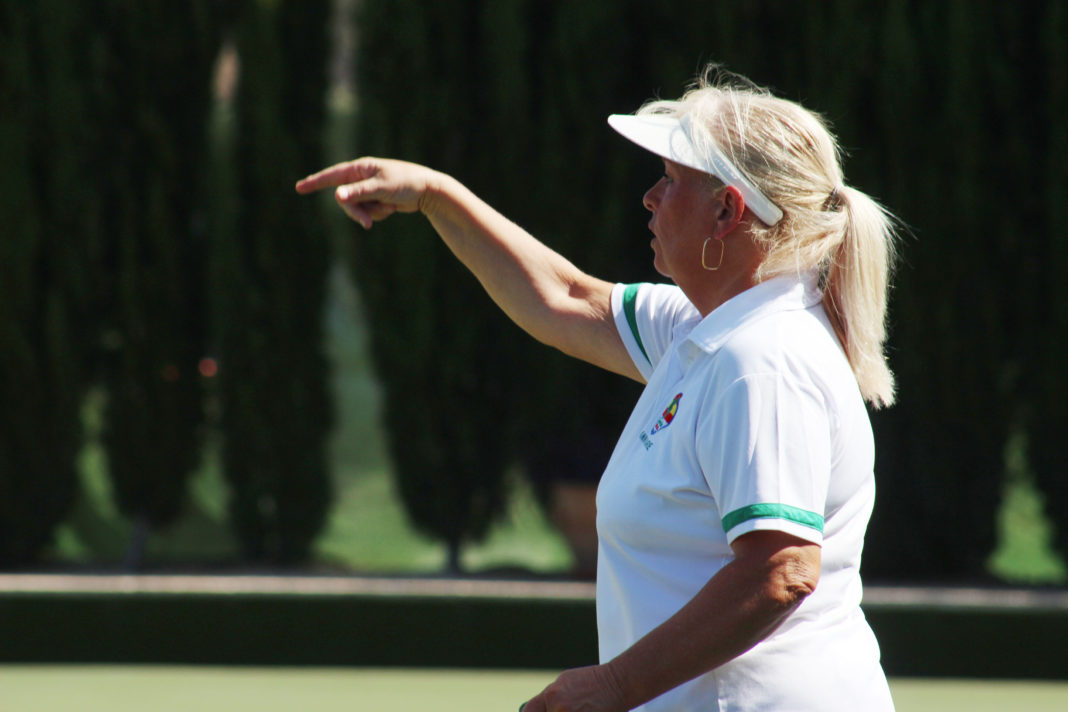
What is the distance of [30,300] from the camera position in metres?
5.50

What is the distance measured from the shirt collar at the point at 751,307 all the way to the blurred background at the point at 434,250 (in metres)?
3.79

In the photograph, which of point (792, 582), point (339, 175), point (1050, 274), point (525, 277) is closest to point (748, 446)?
point (792, 582)

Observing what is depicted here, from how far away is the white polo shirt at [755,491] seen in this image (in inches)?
56.3

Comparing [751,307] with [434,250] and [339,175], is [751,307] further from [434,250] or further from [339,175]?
[434,250]

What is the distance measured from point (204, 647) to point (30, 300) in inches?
71.0

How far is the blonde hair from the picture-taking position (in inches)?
62.7

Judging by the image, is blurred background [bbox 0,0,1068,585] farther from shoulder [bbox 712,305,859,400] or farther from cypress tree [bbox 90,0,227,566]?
shoulder [bbox 712,305,859,400]

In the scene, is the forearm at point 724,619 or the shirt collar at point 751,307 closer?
the forearm at point 724,619

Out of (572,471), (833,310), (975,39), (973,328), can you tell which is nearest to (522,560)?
(572,471)

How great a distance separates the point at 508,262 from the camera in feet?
7.50

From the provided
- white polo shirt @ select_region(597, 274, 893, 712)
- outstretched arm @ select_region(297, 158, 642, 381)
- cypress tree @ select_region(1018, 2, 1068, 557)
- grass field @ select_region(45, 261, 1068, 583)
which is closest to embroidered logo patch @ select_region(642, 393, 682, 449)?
white polo shirt @ select_region(597, 274, 893, 712)

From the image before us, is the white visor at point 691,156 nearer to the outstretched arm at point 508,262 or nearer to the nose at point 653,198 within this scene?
the nose at point 653,198

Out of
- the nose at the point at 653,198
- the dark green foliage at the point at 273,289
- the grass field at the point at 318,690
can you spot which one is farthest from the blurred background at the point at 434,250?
the nose at the point at 653,198

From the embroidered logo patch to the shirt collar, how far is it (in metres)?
0.06
